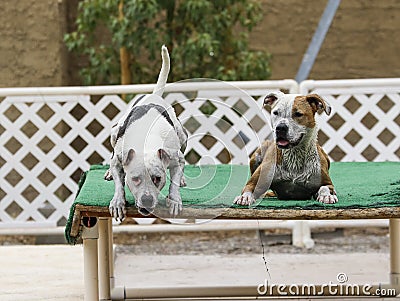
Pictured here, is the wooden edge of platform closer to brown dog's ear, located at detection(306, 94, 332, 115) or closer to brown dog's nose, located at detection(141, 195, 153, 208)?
brown dog's nose, located at detection(141, 195, 153, 208)

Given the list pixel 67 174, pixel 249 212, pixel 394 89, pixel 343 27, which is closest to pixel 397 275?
pixel 249 212

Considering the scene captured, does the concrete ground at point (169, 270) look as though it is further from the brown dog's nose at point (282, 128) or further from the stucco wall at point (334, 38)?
the stucco wall at point (334, 38)

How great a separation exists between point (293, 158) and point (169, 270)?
165 centimetres

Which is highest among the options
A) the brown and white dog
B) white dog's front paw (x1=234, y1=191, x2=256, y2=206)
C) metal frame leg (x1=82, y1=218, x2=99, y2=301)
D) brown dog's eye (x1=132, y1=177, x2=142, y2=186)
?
the brown and white dog

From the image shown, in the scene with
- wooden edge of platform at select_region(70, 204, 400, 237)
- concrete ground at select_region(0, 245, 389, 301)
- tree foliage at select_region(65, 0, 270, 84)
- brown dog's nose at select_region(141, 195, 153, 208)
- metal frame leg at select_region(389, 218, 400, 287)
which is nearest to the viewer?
brown dog's nose at select_region(141, 195, 153, 208)

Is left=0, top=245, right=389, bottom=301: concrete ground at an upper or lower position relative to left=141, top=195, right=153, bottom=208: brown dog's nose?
upper

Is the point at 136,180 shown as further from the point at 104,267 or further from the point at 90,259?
the point at 104,267

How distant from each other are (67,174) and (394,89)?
1.81 metres

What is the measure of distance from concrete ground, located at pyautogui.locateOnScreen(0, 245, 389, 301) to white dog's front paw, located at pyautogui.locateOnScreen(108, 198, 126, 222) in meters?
0.90

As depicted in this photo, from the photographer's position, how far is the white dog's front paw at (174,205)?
7.55ft

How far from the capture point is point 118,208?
2.31 meters

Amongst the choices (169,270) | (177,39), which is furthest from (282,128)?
(177,39)

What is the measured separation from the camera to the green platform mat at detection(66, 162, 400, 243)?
239cm

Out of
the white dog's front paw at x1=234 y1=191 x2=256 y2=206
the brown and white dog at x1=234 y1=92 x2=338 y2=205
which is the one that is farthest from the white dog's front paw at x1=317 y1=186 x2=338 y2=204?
the white dog's front paw at x1=234 y1=191 x2=256 y2=206
